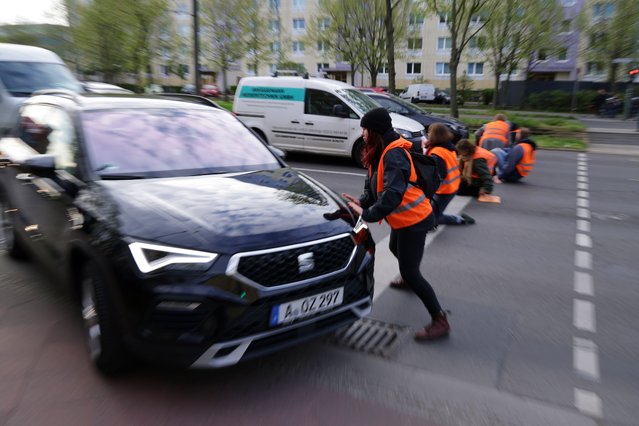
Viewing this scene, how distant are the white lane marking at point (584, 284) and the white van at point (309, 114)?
613 cm

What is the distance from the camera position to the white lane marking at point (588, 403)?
2.82m

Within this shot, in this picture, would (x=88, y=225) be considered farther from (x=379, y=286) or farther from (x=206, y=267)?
(x=379, y=286)

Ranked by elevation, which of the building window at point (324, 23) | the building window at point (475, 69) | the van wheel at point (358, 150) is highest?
the building window at point (324, 23)

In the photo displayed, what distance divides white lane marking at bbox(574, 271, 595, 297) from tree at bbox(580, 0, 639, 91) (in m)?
36.6

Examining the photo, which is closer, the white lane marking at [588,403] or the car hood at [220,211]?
the car hood at [220,211]

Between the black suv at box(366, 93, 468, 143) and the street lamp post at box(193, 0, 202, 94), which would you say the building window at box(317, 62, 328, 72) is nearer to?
the street lamp post at box(193, 0, 202, 94)

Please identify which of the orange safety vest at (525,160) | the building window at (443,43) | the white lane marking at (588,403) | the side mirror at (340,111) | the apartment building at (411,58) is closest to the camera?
the white lane marking at (588,403)

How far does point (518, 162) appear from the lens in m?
9.97

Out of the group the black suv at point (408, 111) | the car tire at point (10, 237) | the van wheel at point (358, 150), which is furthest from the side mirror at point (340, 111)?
the car tire at point (10, 237)

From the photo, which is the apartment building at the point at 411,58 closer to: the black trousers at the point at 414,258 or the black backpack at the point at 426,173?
the black backpack at the point at 426,173

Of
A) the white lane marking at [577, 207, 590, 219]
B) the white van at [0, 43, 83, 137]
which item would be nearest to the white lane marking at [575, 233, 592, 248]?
the white lane marking at [577, 207, 590, 219]

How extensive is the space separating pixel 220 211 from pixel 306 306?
75 centimetres

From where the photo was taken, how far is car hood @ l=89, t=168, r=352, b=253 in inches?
107

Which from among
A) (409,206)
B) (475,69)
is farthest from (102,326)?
(475,69)
